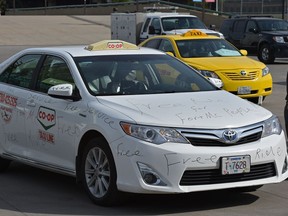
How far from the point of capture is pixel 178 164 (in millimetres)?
6453

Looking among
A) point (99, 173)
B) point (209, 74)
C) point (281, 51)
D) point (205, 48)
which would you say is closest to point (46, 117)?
point (99, 173)

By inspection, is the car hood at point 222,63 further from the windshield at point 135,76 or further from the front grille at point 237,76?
the windshield at point 135,76

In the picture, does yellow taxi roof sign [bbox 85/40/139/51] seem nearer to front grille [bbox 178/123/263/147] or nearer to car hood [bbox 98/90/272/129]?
car hood [bbox 98/90/272/129]

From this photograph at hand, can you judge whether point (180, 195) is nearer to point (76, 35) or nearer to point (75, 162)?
point (75, 162)

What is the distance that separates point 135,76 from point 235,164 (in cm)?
165

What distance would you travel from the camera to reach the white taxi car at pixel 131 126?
653 centimetres

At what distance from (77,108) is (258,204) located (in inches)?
74.4

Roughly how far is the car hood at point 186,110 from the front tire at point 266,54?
2077 centimetres

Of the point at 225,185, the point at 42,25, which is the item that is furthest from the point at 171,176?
the point at 42,25

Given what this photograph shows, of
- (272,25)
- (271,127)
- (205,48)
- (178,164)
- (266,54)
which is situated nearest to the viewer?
(178,164)

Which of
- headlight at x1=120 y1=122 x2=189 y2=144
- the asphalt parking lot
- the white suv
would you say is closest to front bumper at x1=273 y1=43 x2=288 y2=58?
the white suv

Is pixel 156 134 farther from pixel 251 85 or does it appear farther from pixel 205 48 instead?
pixel 205 48

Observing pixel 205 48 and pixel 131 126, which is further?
pixel 205 48

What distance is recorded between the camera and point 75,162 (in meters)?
7.26
